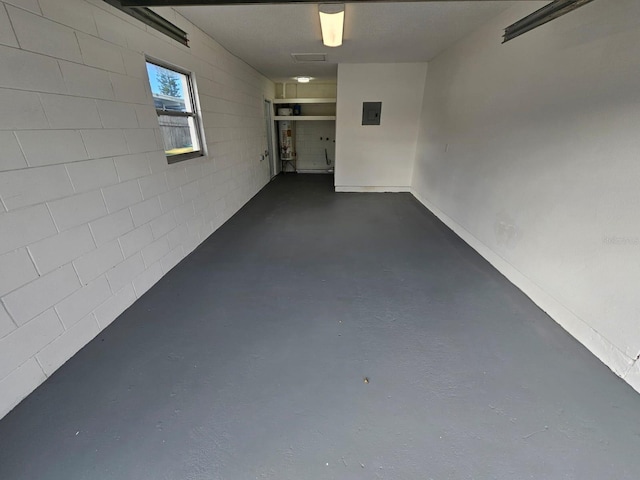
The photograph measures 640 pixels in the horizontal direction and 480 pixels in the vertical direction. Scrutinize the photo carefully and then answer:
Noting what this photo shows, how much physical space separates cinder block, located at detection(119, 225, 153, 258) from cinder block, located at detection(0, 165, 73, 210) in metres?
0.56

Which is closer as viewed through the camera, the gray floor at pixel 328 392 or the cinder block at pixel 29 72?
the gray floor at pixel 328 392

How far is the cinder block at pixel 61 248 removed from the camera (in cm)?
154

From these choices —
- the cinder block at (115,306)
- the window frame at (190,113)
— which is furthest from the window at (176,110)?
the cinder block at (115,306)

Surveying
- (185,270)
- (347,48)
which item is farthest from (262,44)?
(185,270)

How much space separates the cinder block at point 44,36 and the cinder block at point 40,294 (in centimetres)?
131

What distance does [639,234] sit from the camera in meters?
1.51

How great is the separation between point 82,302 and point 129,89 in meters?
1.73

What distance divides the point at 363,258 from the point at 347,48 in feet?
11.0

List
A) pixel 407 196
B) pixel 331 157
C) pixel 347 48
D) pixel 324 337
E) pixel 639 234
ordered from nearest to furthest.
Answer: pixel 639 234, pixel 324 337, pixel 347 48, pixel 407 196, pixel 331 157

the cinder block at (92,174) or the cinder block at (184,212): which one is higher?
the cinder block at (92,174)

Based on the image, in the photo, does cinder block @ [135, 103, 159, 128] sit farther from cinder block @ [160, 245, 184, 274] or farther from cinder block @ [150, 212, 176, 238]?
cinder block @ [160, 245, 184, 274]

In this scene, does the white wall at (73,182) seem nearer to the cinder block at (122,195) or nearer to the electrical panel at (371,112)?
the cinder block at (122,195)

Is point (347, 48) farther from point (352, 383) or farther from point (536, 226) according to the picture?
point (352, 383)

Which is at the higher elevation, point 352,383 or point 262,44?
point 262,44
